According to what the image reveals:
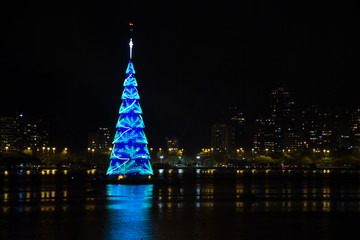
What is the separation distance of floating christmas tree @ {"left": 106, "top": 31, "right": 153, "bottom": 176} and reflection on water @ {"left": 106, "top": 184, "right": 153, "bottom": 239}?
2141cm

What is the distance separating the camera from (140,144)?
72.6 m

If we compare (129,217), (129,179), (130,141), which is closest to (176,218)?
(129,217)

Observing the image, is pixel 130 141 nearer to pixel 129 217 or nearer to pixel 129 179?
pixel 129 179

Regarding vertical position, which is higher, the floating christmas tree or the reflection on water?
the floating christmas tree

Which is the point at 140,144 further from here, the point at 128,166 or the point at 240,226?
the point at 240,226

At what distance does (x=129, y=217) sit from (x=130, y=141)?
38095 millimetres

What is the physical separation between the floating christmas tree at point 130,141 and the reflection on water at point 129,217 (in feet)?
70.2

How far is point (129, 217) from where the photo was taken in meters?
34.6

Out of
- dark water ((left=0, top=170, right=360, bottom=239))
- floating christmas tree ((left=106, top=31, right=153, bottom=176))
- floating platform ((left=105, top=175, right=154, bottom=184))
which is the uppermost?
floating christmas tree ((left=106, top=31, right=153, bottom=176))

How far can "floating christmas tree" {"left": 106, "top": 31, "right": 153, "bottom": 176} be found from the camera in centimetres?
7238

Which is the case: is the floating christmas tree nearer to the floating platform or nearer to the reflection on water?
the floating platform

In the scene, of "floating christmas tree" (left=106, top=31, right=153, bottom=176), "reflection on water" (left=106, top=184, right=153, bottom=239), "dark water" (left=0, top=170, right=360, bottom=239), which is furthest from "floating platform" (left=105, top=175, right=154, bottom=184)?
"dark water" (left=0, top=170, right=360, bottom=239)

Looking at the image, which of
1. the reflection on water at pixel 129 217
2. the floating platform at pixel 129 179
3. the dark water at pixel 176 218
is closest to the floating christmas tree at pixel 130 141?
the floating platform at pixel 129 179

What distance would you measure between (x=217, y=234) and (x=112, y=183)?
4487cm
